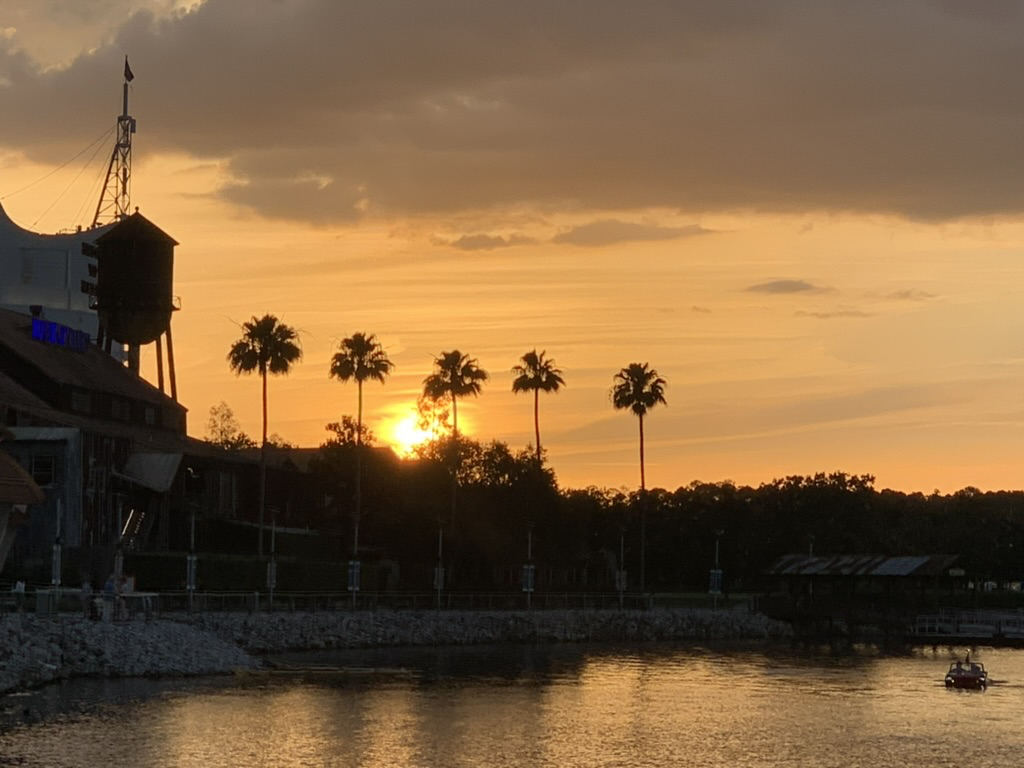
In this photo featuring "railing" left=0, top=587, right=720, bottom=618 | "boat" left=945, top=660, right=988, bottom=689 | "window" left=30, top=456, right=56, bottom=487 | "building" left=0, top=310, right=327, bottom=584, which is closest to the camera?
"railing" left=0, top=587, right=720, bottom=618

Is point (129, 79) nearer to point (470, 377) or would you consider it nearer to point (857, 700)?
point (470, 377)

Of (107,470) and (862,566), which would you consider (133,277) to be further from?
(862,566)

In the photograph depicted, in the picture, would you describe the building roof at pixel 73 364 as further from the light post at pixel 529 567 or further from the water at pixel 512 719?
the water at pixel 512 719

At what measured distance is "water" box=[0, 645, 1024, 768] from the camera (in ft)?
190

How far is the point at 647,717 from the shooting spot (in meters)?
71.1

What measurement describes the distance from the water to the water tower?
51094 millimetres

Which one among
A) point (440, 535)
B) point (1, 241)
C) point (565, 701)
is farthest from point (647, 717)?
point (1, 241)

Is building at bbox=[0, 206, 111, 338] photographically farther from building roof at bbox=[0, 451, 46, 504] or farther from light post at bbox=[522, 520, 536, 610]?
building roof at bbox=[0, 451, 46, 504]

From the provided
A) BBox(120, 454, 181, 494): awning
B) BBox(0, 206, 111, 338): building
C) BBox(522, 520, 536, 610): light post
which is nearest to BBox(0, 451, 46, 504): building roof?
BBox(120, 454, 181, 494): awning

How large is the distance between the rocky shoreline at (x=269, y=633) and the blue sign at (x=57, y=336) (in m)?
38.0

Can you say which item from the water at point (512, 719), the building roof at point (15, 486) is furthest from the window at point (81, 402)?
the building roof at point (15, 486)

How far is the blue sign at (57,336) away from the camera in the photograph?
12669 cm

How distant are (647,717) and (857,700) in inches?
514

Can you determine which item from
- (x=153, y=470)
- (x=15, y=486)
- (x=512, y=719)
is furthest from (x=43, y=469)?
(x=512, y=719)
